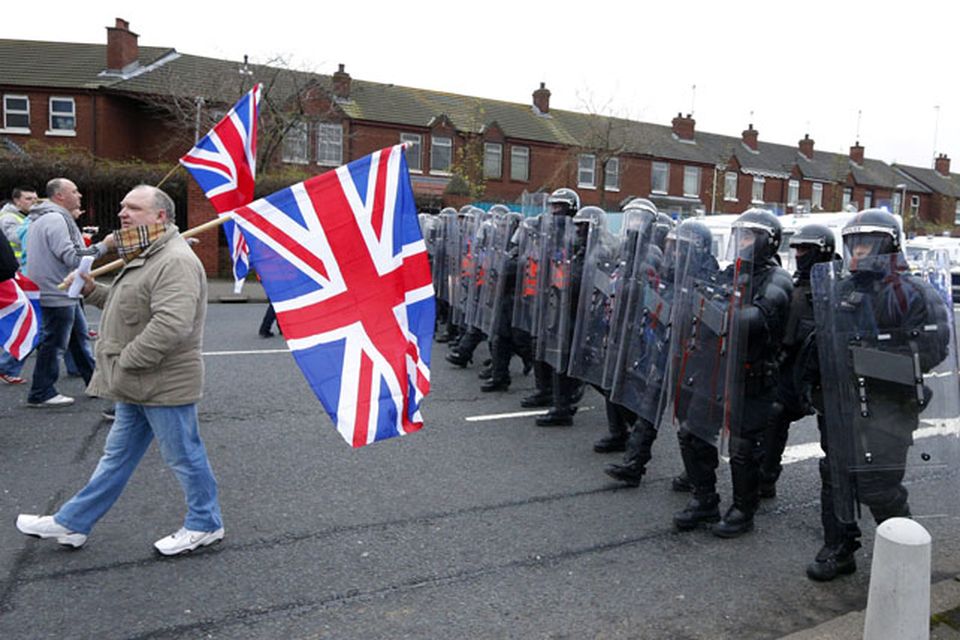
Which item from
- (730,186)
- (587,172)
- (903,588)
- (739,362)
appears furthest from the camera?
(730,186)

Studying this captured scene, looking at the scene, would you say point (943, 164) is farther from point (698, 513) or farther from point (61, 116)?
point (698, 513)

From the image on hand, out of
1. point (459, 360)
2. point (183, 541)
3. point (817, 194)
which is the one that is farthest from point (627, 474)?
point (817, 194)

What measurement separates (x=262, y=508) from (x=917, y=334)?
3562mm

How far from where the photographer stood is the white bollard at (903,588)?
9.29ft

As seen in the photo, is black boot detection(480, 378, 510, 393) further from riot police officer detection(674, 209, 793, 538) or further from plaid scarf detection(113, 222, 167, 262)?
plaid scarf detection(113, 222, 167, 262)

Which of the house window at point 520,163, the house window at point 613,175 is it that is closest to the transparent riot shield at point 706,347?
the house window at point 520,163

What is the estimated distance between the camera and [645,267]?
4.88m

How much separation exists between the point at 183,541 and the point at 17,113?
2965 cm

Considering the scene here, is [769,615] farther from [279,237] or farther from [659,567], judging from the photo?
[279,237]

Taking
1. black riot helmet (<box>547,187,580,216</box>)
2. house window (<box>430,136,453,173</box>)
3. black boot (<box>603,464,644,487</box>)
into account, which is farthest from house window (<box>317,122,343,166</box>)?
black boot (<box>603,464,644,487</box>)

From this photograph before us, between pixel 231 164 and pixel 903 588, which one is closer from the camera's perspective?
pixel 903 588

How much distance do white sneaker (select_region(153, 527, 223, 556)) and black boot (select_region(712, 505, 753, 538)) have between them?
8.95ft

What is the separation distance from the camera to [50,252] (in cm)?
642

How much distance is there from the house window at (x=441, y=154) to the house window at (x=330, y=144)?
3976mm
